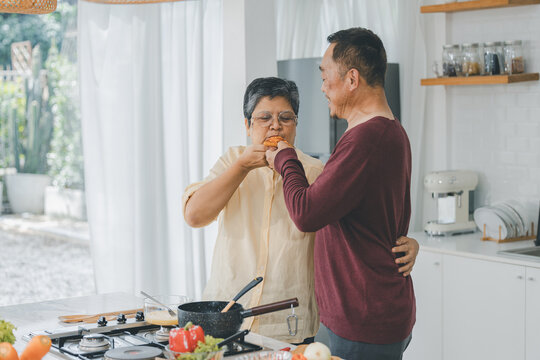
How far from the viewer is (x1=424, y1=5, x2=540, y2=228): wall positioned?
4238mm

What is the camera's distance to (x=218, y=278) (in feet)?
8.31

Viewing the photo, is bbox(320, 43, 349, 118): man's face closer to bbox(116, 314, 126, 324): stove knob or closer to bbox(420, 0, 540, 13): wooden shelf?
bbox(116, 314, 126, 324): stove knob

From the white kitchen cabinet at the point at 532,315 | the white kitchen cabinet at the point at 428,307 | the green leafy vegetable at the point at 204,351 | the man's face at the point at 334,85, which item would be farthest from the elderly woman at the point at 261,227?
the white kitchen cabinet at the point at 428,307

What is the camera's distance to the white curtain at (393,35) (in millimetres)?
4641

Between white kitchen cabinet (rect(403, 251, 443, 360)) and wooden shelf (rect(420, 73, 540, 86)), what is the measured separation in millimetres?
1030

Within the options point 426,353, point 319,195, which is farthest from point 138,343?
point 426,353

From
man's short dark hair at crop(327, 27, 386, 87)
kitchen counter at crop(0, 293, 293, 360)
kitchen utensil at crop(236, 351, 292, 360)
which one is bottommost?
kitchen counter at crop(0, 293, 293, 360)

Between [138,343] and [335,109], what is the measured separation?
3.01 ft

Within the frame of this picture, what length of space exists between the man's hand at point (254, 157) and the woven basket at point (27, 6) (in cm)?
74

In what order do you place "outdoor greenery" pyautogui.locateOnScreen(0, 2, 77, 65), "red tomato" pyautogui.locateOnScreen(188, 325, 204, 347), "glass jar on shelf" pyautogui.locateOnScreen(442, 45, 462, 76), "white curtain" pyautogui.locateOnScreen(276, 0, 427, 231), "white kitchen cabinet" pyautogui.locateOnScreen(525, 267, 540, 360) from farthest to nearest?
1. "outdoor greenery" pyautogui.locateOnScreen(0, 2, 77, 65)
2. "white curtain" pyautogui.locateOnScreen(276, 0, 427, 231)
3. "glass jar on shelf" pyautogui.locateOnScreen(442, 45, 462, 76)
4. "white kitchen cabinet" pyautogui.locateOnScreen(525, 267, 540, 360)
5. "red tomato" pyautogui.locateOnScreen(188, 325, 204, 347)

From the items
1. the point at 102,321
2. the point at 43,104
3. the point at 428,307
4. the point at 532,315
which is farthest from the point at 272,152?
the point at 43,104

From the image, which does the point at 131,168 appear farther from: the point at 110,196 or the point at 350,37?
the point at 350,37

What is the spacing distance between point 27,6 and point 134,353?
989mm

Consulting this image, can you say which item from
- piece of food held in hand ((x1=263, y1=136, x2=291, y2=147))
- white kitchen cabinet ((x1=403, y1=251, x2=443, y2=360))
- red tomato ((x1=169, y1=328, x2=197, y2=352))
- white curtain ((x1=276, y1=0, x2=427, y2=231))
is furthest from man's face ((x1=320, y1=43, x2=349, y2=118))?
white curtain ((x1=276, y1=0, x2=427, y2=231))
